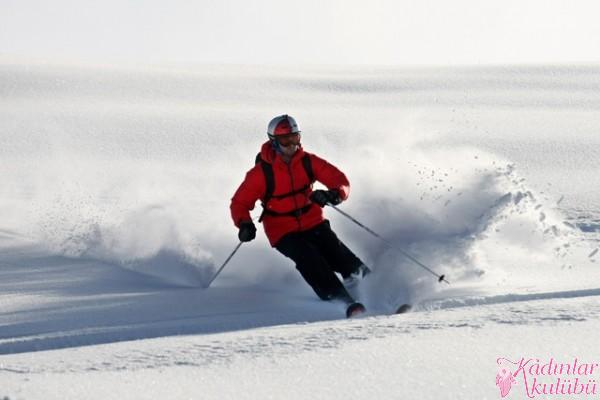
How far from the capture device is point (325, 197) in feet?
23.6

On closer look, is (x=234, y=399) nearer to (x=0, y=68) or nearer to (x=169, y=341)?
(x=169, y=341)

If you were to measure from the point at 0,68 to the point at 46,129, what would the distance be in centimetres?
607

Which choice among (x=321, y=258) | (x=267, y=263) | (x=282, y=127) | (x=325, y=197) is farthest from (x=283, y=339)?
(x=267, y=263)

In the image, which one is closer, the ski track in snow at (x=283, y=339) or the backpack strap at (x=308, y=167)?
the ski track in snow at (x=283, y=339)

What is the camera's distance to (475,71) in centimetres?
2545

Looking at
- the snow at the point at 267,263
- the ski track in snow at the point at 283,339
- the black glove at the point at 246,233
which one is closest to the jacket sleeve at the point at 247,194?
the black glove at the point at 246,233

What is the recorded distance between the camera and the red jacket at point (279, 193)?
730 centimetres

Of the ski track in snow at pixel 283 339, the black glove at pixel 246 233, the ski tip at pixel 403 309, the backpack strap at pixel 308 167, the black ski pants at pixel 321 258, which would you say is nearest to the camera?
the ski track in snow at pixel 283 339

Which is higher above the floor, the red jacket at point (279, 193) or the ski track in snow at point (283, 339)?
the red jacket at point (279, 193)

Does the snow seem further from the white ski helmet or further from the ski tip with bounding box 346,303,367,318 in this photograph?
the white ski helmet

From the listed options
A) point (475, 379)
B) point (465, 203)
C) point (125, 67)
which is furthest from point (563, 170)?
point (125, 67)

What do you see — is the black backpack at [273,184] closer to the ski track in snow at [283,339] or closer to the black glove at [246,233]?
the black glove at [246,233]

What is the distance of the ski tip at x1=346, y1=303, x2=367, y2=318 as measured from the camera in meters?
6.37

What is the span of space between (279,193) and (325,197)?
35cm
